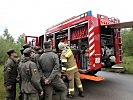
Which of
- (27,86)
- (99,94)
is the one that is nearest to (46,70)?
(27,86)

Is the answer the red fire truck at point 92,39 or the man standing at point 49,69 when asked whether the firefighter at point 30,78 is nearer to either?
the man standing at point 49,69

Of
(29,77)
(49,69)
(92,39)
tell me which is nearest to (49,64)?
(49,69)

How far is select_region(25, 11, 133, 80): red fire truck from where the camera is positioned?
911 centimetres

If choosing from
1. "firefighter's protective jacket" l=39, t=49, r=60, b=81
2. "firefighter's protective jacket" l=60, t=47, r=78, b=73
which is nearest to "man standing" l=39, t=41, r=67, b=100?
"firefighter's protective jacket" l=39, t=49, r=60, b=81

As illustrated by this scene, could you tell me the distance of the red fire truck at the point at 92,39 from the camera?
911 cm

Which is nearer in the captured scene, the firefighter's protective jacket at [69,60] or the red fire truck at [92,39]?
the firefighter's protective jacket at [69,60]

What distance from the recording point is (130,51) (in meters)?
26.0

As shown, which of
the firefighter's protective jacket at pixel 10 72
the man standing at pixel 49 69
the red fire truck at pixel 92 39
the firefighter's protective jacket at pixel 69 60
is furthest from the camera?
the red fire truck at pixel 92 39

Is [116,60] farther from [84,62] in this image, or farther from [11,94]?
[11,94]

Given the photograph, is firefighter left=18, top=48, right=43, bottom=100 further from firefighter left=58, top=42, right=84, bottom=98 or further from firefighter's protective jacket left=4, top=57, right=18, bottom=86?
firefighter left=58, top=42, right=84, bottom=98

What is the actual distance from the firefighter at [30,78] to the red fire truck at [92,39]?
385 centimetres

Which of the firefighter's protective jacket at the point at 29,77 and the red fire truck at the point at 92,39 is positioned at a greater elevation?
the red fire truck at the point at 92,39

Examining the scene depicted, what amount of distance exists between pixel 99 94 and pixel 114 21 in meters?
3.58

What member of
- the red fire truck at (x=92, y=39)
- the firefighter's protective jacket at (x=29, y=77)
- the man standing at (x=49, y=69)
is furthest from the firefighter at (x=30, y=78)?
the red fire truck at (x=92, y=39)
